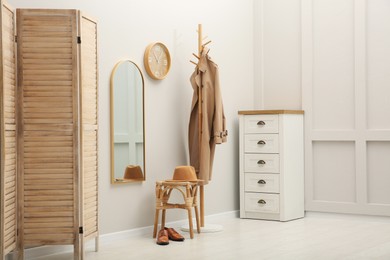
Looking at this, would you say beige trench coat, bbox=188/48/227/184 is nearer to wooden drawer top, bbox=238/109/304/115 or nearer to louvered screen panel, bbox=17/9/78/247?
wooden drawer top, bbox=238/109/304/115

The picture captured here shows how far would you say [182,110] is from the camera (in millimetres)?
5742

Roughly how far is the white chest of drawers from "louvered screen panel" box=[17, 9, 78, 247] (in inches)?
94.1

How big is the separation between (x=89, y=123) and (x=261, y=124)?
2202 mm

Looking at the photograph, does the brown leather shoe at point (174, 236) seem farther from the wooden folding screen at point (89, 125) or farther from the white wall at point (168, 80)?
the wooden folding screen at point (89, 125)

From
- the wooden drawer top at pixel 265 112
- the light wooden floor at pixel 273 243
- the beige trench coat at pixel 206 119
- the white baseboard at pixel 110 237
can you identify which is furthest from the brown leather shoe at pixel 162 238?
the wooden drawer top at pixel 265 112

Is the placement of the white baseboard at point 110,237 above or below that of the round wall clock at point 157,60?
below

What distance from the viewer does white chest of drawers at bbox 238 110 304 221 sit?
603cm

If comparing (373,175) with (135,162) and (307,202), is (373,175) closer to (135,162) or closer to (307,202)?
(307,202)

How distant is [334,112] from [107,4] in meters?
2.45

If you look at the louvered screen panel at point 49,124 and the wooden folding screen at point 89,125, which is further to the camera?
the wooden folding screen at point 89,125

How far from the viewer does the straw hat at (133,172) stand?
202 inches

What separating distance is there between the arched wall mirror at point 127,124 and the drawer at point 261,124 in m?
1.31

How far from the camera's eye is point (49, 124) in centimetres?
413

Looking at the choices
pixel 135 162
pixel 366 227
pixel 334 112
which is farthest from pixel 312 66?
pixel 135 162
